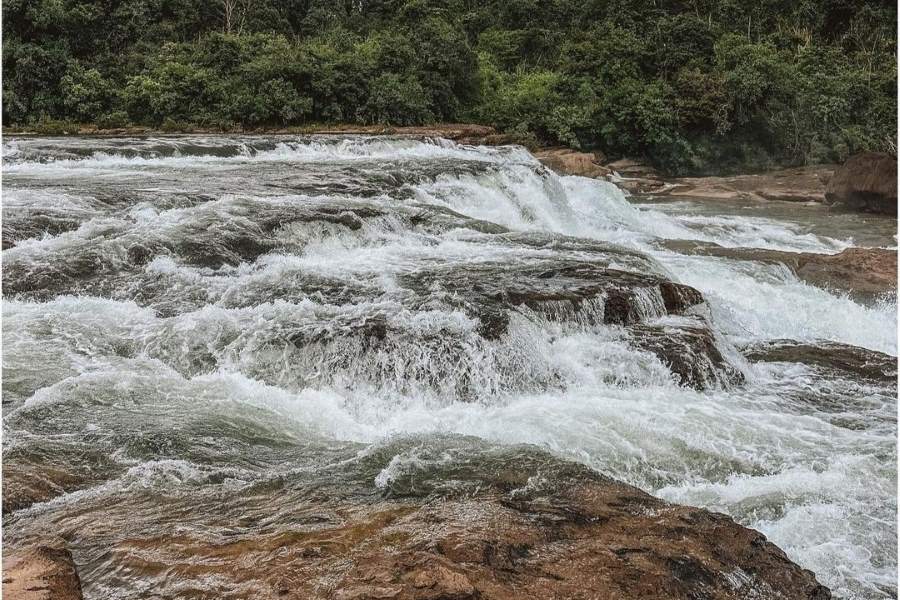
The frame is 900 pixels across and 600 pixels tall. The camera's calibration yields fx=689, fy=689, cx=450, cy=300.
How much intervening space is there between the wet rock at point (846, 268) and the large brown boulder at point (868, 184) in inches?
240

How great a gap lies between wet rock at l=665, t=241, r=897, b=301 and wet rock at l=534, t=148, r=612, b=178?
8.74m

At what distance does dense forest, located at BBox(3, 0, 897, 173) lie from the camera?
776 inches

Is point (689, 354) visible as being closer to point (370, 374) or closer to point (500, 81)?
point (370, 374)

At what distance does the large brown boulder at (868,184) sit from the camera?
1484 centimetres

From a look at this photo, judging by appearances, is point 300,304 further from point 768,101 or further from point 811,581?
point 768,101

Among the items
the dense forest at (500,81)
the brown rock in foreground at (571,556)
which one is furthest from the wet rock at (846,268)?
the dense forest at (500,81)

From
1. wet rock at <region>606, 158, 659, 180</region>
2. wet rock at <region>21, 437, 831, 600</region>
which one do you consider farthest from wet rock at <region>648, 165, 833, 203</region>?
wet rock at <region>21, 437, 831, 600</region>

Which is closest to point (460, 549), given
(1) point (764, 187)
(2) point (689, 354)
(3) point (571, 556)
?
(3) point (571, 556)

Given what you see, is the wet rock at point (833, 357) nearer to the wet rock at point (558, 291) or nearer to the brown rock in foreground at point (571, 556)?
the wet rock at point (558, 291)

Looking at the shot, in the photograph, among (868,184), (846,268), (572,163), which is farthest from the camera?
(572,163)

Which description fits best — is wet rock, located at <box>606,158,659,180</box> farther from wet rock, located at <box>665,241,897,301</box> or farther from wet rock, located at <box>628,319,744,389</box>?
wet rock, located at <box>628,319,744,389</box>

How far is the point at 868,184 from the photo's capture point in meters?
15.1

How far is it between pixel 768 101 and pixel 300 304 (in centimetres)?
1965

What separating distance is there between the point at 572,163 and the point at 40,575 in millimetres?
17888
